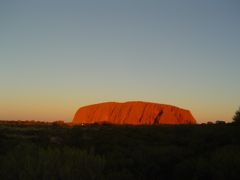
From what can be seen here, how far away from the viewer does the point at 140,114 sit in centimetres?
16238

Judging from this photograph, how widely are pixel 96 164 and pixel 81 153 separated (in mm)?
628

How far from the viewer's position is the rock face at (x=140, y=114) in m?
159

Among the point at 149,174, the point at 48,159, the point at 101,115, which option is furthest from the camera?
the point at 101,115

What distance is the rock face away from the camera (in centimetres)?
15888

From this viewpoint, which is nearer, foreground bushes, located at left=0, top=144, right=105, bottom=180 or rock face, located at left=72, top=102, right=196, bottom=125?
foreground bushes, located at left=0, top=144, right=105, bottom=180

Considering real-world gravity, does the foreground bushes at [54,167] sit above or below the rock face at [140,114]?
below

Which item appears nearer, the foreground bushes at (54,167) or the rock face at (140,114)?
the foreground bushes at (54,167)

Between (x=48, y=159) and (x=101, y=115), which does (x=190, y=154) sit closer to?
(x=48, y=159)

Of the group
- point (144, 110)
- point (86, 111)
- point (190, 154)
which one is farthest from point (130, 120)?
point (190, 154)

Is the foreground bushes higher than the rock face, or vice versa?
the rock face

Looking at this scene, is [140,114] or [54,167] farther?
[140,114]

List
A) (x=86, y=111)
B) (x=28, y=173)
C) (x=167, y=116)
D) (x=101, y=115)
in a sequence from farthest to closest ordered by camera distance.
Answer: (x=86, y=111) → (x=101, y=115) → (x=167, y=116) → (x=28, y=173)

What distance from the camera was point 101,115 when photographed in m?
174

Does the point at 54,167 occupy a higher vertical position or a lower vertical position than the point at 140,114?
lower
